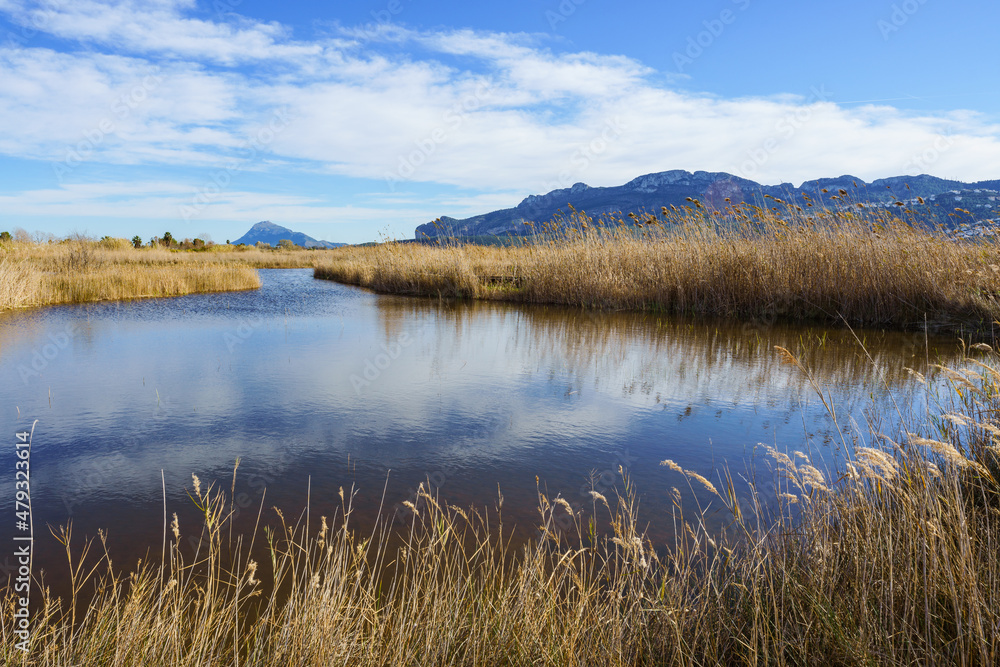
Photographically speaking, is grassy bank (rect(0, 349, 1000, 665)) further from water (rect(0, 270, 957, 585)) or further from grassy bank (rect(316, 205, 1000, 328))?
grassy bank (rect(316, 205, 1000, 328))

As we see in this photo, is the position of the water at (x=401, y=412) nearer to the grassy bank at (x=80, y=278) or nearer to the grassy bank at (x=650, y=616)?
the grassy bank at (x=650, y=616)

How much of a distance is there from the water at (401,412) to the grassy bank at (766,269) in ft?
4.09

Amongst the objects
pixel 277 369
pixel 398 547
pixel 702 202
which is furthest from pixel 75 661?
pixel 702 202

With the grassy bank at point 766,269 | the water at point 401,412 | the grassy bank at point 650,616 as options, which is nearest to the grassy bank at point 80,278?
the water at point 401,412

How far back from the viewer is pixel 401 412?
4809 mm

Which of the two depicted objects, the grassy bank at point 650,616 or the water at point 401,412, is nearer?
the grassy bank at point 650,616

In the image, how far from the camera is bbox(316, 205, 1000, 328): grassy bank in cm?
895

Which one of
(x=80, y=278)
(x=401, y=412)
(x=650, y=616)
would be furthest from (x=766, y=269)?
(x=80, y=278)

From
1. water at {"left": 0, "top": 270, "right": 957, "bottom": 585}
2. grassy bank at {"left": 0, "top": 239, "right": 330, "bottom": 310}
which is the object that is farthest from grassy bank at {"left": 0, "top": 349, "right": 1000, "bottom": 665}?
grassy bank at {"left": 0, "top": 239, "right": 330, "bottom": 310}

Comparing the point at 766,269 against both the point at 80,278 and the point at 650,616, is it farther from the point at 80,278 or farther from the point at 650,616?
the point at 80,278

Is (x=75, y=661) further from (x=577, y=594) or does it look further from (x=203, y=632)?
(x=577, y=594)

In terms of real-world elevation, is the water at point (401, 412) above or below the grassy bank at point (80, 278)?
below

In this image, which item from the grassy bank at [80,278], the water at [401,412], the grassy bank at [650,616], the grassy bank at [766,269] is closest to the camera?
the grassy bank at [650,616]

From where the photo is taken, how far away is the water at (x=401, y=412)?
3.23m
